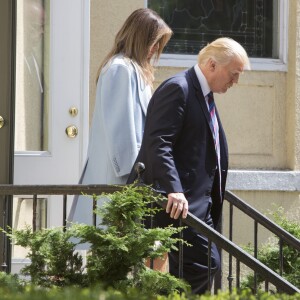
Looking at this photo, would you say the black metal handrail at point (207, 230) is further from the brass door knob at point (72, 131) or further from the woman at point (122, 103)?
the brass door knob at point (72, 131)

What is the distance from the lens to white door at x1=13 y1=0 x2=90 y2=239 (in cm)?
779

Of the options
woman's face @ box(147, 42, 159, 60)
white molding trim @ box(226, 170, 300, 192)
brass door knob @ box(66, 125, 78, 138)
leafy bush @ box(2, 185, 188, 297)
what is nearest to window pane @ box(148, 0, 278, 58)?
white molding trim @ box(226, 170, 300, 192)

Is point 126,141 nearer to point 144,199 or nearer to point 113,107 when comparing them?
point 113,107

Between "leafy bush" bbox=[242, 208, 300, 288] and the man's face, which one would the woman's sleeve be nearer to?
the man's face

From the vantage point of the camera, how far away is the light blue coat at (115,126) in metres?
6.61

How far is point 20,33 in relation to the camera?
7.87 metres

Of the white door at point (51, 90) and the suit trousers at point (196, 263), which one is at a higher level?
the white door at point (51, 90)

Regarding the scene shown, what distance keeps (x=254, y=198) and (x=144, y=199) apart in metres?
2.92

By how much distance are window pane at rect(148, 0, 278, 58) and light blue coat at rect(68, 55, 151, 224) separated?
212 centimetres

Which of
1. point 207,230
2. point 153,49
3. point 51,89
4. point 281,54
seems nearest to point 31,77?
point 51,89

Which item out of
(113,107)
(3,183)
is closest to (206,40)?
(113,107)

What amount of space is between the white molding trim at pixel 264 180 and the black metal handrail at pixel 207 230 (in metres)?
2.71

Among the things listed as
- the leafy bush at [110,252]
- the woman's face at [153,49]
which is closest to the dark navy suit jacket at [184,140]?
the woman's face at [153,49]

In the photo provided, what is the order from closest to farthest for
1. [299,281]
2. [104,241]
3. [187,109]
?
[104,241], [187,109], [299,281]
